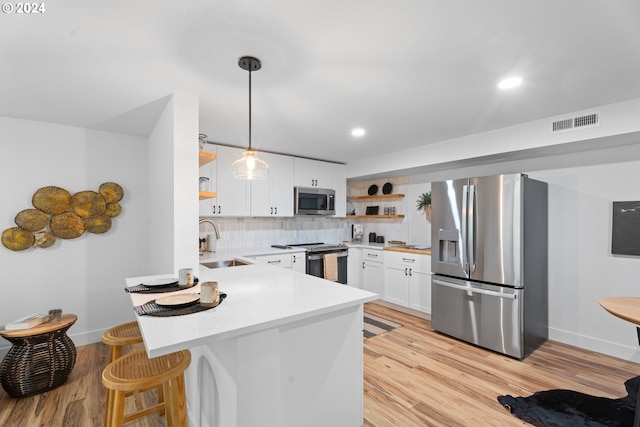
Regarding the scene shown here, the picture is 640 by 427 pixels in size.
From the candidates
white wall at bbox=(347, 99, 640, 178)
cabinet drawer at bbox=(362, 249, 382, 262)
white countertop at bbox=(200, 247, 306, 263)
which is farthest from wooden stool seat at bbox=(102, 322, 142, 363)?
white wall at bbox=(347, 99, 640, 178)

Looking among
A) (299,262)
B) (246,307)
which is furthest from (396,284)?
(246,307)

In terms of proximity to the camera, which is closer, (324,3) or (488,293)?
(324,3)

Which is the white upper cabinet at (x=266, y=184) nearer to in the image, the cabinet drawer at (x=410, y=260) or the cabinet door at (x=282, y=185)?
the cabinet door at (x=282, y=185)

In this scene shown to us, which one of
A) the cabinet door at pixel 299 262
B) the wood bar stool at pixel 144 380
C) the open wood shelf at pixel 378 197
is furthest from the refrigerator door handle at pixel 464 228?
the wood bar stool at pixel 144 380

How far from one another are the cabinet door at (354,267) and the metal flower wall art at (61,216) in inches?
128

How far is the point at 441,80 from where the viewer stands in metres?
2.10

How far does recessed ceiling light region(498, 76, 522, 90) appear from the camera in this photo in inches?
81.7

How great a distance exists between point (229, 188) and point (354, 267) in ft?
7.71

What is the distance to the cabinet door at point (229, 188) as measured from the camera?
12.7 feet

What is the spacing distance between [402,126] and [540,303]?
2419 millimetres

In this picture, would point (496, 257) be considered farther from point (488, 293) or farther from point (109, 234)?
point (109, 234)

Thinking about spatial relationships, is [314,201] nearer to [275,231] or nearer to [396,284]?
[275,231]

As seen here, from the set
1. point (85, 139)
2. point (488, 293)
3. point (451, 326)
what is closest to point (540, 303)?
point (488, 293)

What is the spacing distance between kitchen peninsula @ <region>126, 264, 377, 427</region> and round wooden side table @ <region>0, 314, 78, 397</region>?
113cm
